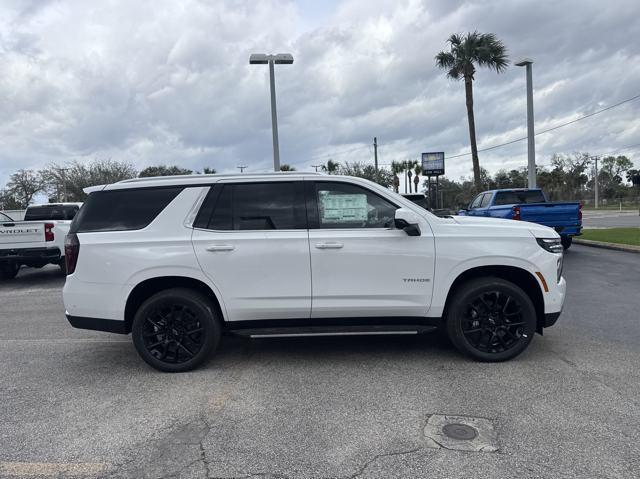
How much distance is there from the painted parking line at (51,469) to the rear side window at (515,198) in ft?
42.0

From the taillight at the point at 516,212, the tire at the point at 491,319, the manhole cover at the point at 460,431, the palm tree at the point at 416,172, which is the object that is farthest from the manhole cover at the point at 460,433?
the palm tree at the point at 416,172

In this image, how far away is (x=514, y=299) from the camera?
4582 mm

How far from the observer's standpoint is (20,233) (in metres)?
10.3

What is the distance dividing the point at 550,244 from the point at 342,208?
2.02 meters

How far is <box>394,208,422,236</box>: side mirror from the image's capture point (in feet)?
14.4

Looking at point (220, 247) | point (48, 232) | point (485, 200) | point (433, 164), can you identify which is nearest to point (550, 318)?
point (220, 247)

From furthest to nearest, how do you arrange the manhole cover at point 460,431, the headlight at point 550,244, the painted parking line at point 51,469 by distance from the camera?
the headlight at point 550,244 → the manhole cover at point 460,431 → the painted parking line at point 51,469

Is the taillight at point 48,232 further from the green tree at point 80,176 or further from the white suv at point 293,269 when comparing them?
the green tree at point 80,176

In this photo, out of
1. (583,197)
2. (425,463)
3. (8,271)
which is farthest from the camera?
(583,197)

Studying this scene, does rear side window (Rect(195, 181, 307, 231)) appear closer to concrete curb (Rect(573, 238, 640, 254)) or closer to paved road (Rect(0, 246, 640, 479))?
paved road (Rect(0, 246, 640, 479))

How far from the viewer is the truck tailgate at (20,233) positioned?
403 inches

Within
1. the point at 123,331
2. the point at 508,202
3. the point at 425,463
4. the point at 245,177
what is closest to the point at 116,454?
the point at 123,331

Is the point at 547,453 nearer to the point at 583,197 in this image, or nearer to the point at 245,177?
the point at 245,177

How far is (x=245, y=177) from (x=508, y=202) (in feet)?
36.2
